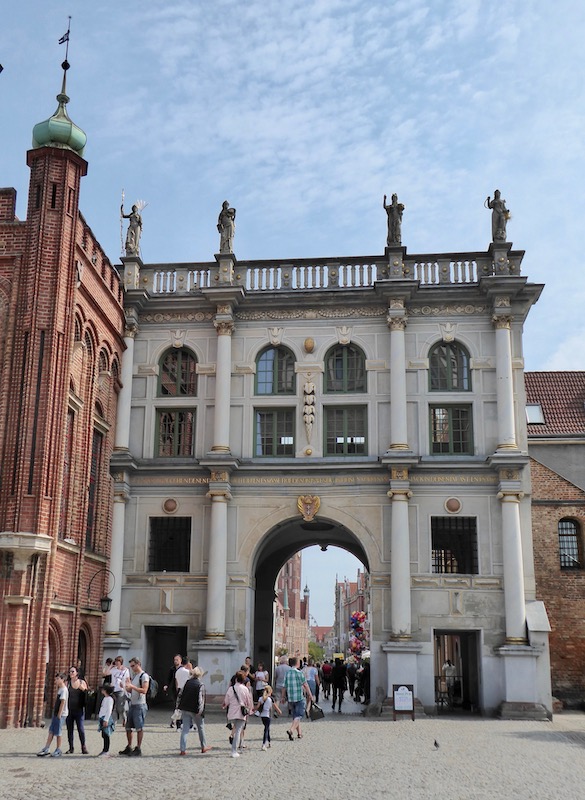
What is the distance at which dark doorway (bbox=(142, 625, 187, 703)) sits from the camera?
31.3 m

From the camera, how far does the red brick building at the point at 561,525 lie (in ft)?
111

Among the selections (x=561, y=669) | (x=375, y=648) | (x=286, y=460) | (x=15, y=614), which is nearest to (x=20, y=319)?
(x=15, y=614)

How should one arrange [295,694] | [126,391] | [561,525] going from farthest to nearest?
[561,525]
[126,391]
[295,694]

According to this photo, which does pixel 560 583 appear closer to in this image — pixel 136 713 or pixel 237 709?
pixel 237 709

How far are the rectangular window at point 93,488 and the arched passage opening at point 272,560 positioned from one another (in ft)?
24.2

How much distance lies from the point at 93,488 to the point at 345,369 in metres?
8.90

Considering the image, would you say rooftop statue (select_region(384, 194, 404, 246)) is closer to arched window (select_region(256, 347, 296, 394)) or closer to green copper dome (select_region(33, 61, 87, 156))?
arched window (select_region(256, 347, 296, 394))

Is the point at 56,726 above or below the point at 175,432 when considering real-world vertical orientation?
below

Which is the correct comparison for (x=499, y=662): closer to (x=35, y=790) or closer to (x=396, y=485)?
(x=396, y=485)

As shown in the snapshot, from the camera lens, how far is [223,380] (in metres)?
30.9

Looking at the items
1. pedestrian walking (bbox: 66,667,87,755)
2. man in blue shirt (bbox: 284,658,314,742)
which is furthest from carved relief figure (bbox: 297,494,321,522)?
pedestrian walking (bbox: 66,667,87,755)

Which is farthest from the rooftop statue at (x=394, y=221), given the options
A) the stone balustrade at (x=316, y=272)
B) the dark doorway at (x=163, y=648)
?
the dark doorway at (x=163, y=648)

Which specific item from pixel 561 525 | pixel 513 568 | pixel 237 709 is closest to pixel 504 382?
pixel 513 568

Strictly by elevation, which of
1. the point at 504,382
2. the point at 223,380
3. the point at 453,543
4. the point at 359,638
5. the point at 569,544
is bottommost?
the point at 359,638
